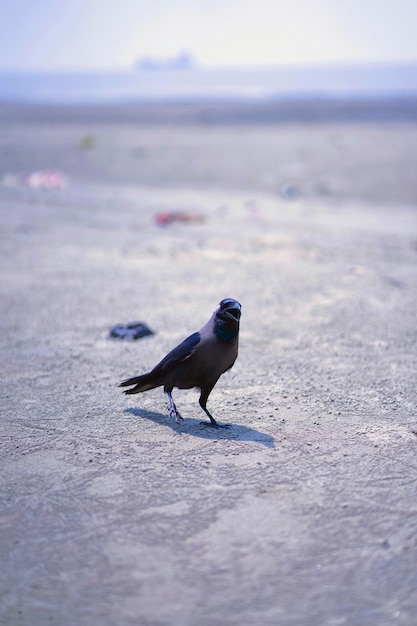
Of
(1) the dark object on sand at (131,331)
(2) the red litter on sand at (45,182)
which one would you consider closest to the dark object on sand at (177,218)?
(2) the red litter on sand at (45,182)

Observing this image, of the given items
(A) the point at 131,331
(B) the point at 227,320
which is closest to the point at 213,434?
(B) the point at 227,320

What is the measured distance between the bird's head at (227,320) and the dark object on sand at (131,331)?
218cm

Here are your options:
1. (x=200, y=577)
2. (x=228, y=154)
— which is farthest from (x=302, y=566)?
(x=228, y=154)

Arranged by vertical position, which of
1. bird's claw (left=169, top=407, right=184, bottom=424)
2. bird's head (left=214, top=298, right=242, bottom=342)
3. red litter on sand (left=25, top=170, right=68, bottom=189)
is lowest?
red litter on sand (left=25, top=170, right=68, bottom=189)

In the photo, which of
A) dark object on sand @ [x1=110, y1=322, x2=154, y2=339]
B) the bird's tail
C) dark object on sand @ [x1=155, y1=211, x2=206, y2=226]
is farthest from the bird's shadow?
dark object on sand @ [x1=155, y1=211, x2=206, y2=226]

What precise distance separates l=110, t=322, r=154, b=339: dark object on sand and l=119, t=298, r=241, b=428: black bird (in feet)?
5.95

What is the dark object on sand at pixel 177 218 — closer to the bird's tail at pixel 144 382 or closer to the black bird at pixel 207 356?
the bird's tail at pixel 144 382

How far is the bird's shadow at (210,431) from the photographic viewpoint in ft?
16.0

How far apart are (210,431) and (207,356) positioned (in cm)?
54

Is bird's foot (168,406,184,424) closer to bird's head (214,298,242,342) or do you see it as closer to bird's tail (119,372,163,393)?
bird's tail (119,372,163,393)

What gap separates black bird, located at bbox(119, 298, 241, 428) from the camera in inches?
189

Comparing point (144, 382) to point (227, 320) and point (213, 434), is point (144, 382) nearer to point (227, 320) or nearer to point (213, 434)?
point (213, 434)

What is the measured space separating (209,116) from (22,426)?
113 feet

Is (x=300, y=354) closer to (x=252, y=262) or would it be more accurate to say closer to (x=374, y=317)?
(x=374, y=317)
